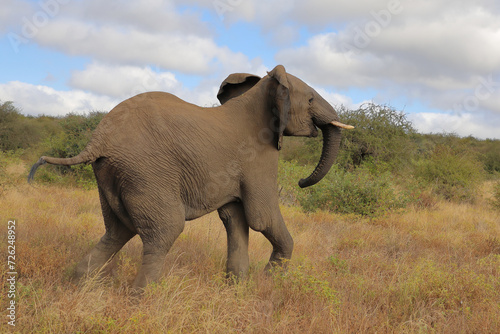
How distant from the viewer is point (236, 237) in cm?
403

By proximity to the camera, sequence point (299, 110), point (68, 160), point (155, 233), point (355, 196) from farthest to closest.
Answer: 1. point (355, 196)
2. point (299, 110)
3. point (155, 233)
4. point (68, 160)

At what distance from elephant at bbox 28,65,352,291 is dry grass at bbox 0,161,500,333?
339 millimetres

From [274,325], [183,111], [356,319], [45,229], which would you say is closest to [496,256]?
[356,319]

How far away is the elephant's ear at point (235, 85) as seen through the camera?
423 centimetres

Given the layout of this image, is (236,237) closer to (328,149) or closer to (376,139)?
(328,149)

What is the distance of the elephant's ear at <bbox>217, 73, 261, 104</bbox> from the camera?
4.23 metres

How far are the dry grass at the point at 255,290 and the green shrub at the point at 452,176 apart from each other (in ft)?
24.2

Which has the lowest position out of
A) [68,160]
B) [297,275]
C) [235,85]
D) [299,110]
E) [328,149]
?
[297,275]

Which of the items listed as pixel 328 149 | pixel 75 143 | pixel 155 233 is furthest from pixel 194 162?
pixel 75 143

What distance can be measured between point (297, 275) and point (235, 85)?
2.13 metres

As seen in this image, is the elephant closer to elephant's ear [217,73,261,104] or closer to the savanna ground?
elephant's ear [217,73,261,104]

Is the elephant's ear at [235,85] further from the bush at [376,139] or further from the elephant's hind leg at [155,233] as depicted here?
the bush at [376,139]

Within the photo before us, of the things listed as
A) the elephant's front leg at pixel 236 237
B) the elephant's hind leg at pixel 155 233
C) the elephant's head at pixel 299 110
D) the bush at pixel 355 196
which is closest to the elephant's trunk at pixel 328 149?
the elephant's head at pixel 299 110

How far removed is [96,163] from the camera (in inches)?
133
